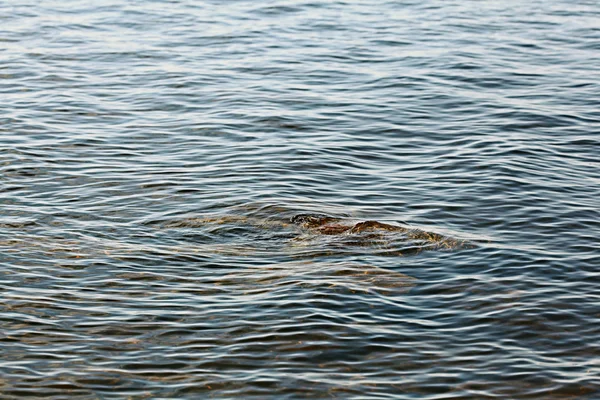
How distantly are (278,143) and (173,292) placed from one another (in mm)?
4435

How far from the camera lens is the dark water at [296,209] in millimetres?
7219

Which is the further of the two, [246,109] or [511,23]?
[511,23]

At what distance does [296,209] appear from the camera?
10.2m

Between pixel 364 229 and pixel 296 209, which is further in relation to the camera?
Result: pixel 296 209

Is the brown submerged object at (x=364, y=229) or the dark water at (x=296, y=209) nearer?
the dark water at (x=296, y=209)

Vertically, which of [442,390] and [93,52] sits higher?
[93,52]

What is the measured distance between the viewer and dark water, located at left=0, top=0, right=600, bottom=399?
722cm

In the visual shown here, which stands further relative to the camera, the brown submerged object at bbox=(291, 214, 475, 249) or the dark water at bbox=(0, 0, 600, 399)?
the brown submerged object at bbox=(291, 214, 475, 249)

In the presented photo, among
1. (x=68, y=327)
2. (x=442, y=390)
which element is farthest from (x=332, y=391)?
(x=68, y=327)

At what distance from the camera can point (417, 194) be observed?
35.2 ft

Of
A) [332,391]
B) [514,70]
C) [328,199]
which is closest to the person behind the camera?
[332,391]

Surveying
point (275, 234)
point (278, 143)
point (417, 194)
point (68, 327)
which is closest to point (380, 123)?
point (278, 143)

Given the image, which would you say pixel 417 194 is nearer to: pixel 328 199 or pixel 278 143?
pixel 328 199

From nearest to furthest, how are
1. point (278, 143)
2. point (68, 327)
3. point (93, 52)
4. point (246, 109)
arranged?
point (68, 327)
point (278, 143)
point (246, 109)
point (93, 52)
